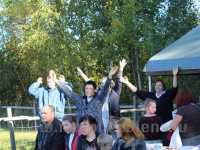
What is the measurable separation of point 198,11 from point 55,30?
618 cm

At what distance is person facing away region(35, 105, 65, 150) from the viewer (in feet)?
25.1

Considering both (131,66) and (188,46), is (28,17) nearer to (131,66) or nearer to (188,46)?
(131,66)

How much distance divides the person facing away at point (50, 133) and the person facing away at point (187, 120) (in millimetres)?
1562

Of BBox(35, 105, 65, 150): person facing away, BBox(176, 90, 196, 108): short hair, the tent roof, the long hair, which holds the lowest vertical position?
BBox(35, 105, 65, 150): person facing away

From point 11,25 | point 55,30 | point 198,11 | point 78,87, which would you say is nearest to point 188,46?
point 198,11

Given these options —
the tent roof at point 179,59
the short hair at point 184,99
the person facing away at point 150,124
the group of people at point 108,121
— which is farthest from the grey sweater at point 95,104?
the short hair at point 184,99

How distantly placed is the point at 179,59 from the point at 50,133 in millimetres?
2469

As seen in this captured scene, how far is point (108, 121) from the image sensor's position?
30.2 feet

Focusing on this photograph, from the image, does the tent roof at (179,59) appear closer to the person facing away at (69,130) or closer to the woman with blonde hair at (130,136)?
the person facing away at (69,130)

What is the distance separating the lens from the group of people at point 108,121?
20.0 ft

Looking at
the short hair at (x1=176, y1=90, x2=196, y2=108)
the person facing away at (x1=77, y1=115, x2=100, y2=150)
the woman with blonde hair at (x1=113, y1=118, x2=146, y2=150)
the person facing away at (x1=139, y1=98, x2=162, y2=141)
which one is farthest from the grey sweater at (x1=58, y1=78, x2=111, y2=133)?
the woman with blonde hair at (x1=113, y1=118, x2=146, y2=150)

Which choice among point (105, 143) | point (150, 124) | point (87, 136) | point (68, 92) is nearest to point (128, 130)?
point (105, 143)

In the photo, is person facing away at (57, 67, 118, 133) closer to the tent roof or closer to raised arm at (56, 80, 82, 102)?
raised arm at (56, 80, 82, 102)

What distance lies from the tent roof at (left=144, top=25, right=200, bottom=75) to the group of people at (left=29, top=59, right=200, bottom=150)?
0.19m
